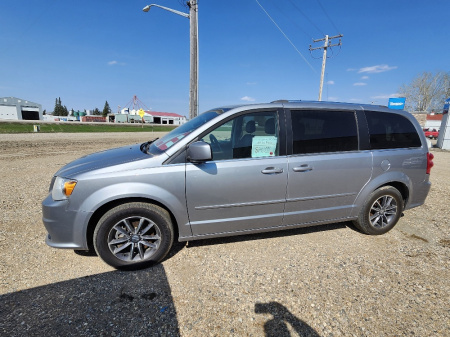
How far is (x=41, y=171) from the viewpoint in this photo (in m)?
7.25

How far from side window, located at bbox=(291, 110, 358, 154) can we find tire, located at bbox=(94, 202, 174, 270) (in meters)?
1.82

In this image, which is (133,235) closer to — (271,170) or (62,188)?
(62,188)

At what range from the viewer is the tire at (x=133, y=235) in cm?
253

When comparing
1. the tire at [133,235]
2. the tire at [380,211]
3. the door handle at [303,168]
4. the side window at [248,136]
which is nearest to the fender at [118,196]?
the tire at [133,235]

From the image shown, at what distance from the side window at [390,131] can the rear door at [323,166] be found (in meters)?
0.27

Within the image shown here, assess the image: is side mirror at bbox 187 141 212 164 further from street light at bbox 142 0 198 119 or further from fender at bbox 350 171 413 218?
street light at bbox 142 0 198 119

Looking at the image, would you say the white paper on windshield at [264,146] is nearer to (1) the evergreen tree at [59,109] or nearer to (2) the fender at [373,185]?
(2) the fender at [373,185]

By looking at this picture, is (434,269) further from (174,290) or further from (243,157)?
(174,290)

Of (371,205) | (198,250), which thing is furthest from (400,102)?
(198,250)

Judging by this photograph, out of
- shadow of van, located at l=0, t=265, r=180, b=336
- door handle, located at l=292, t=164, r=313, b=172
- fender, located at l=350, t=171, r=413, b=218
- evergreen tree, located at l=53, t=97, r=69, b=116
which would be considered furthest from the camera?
evergreen tree, located at l=53, t=97, r=69, b=116

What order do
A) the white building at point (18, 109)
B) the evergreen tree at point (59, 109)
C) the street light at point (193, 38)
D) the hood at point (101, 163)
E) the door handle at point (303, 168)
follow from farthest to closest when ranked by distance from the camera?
the evergreen tree at point (59, 109) < the white building at point (18, 109) < the street light at point (193, 38) < the door handle at point (303, 168) < the hood at point (101, 163)

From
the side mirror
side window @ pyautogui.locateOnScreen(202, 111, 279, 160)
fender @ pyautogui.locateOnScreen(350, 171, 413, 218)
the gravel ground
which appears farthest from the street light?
fender @ pyautogui.locateOnScreen(350, 171, 413, 218)

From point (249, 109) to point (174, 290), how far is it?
2.18m

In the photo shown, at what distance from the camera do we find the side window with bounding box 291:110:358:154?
296 cm
